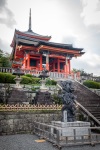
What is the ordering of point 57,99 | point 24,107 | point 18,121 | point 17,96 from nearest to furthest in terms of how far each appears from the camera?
point 18,121 → point 24,107 → point 17,96 → point 57,99

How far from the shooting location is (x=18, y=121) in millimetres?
12336

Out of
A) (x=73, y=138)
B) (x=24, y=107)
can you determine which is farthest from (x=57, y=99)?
(x=73, y=138)

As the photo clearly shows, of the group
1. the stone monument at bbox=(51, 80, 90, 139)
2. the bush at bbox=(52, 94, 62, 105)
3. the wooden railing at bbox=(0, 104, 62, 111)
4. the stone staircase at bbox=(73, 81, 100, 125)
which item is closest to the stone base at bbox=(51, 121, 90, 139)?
the stone monument at bbox=(51, 80, 90, 139)

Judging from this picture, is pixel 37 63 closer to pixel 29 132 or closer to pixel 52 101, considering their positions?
pixel 52 101

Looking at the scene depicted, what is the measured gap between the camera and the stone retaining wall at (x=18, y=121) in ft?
39.2

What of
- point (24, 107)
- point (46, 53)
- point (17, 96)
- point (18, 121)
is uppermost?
point (46, 53)

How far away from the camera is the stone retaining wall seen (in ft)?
39.2

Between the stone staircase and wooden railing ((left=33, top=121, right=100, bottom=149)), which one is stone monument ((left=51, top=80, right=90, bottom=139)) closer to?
wooden railing ((left=33, top=121, right=100, bottom=149))

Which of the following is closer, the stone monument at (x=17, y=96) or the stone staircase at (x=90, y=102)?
the stone staircase at (x=90, y=102)

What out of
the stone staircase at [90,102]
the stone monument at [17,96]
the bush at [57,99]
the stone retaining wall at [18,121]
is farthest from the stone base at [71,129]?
the bush at [57,99]

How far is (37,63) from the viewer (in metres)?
32.1

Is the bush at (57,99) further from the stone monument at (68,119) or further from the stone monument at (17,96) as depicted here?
the stone monument at (68,119)

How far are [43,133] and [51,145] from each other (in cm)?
→ 166

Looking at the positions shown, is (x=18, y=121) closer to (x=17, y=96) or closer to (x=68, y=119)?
(x=17, y=96)
